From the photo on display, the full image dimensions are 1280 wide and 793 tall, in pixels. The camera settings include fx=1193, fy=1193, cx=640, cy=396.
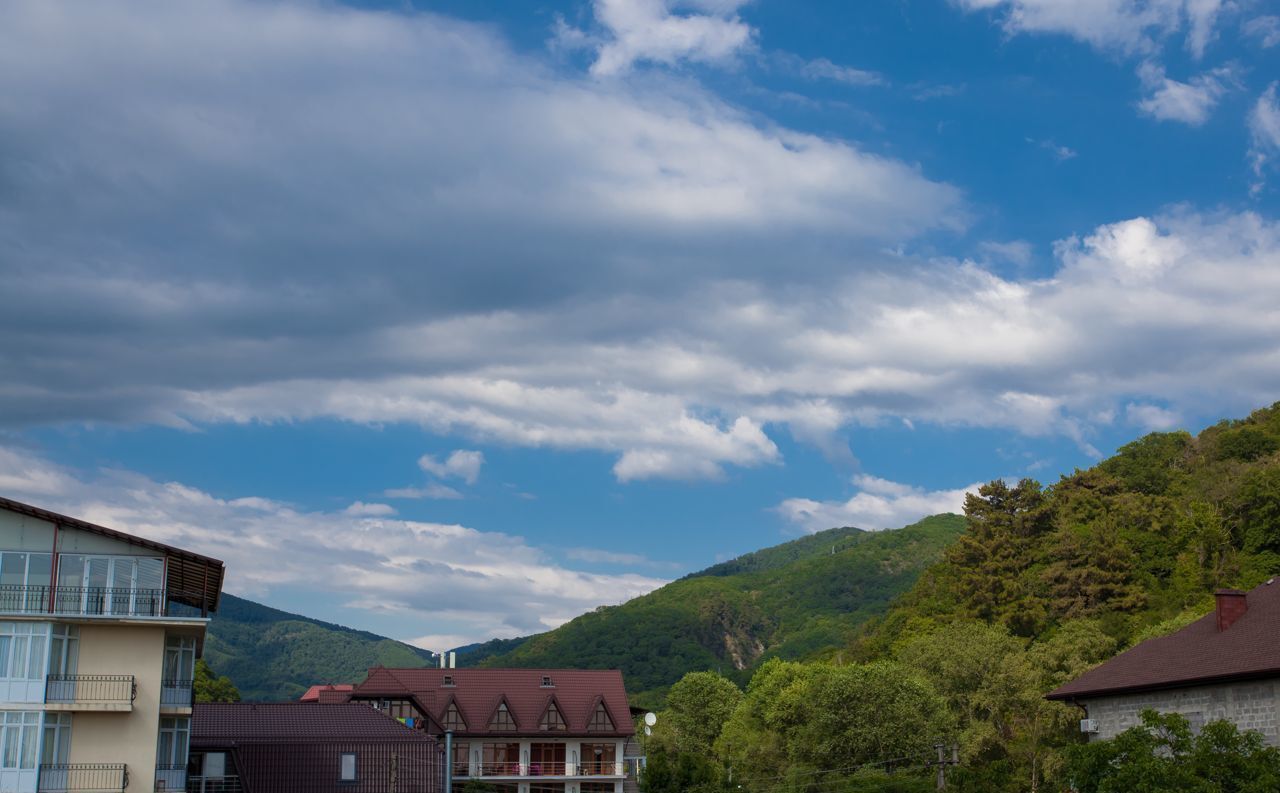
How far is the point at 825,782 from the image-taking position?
2301 inches

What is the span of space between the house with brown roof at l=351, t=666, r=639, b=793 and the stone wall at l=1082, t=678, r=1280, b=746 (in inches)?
1871

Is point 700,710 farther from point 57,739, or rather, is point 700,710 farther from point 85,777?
point 57,739

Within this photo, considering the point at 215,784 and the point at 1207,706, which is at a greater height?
the point at 1207,706

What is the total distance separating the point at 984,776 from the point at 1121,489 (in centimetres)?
5277

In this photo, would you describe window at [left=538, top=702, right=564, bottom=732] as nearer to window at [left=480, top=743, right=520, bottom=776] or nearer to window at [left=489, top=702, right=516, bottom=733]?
window at [left=489, top=702, right=516, bottom=733]

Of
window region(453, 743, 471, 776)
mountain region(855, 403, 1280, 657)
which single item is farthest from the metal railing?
mountain region(855, 403, 1280, 657)

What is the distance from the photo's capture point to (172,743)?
130 ft

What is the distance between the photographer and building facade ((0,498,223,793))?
35.8 meters

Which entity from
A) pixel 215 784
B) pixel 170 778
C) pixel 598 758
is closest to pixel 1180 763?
pixel 170 778

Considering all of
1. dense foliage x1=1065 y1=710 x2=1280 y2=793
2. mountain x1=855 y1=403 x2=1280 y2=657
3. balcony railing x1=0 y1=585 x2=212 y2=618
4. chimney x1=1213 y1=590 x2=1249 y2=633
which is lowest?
dense foliage x1=1065 y1=710 x2=1280 y2=793

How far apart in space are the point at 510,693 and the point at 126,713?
142 feet

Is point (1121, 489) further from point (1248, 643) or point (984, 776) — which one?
point (1248, 643)

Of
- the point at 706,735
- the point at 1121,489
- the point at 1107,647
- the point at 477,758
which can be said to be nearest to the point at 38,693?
the point at 477,758

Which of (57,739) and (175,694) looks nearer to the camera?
(57,739)
